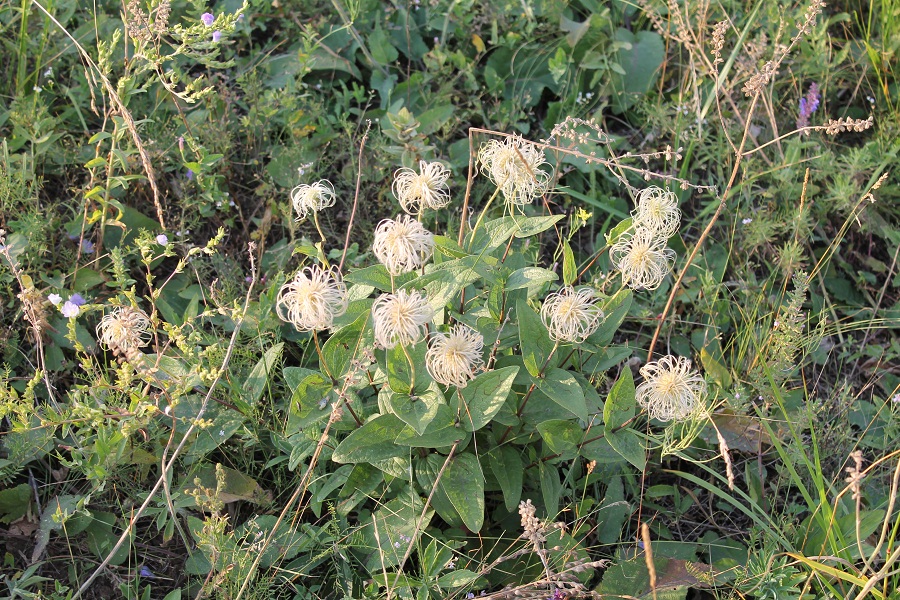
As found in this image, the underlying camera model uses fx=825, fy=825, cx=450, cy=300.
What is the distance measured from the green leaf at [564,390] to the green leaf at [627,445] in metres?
0.10

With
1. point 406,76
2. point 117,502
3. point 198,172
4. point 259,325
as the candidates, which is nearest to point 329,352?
point 259,325

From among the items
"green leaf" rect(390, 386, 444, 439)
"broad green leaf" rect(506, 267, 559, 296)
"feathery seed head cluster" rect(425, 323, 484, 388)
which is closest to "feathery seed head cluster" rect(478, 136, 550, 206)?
"broad green leaf" rect(506, 267, 559, 296)

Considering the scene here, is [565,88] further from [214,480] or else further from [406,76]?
[214,480]

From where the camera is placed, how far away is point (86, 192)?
8.42ft

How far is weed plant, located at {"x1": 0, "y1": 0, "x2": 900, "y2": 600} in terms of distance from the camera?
6.18ft

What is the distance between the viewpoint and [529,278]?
1.91 metres

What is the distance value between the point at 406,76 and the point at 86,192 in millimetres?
1348

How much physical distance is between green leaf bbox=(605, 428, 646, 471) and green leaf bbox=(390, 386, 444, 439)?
1.39ft

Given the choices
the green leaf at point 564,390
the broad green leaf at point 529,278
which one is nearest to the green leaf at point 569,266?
the broad green leaf at point 529,278

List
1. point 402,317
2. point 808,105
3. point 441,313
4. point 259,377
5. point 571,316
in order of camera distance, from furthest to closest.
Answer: point 808,105
point 259,377
point 441,313
point 571,316
point 402,317

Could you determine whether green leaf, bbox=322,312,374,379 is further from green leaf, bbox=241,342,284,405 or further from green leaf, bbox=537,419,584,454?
green leaf, bbox=537,419,584,454

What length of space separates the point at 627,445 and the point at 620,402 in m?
0.10

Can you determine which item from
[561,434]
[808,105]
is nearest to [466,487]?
[561,434]

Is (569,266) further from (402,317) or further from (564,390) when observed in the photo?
(402,317)
